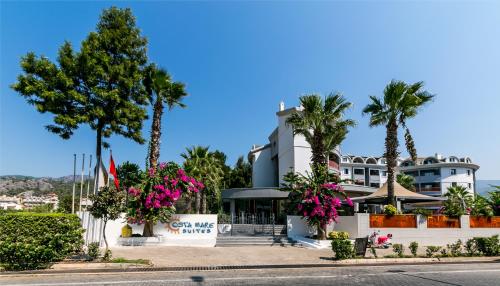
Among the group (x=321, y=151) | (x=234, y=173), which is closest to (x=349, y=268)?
(x=321, y=151)

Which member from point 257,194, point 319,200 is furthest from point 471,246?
point 257,194

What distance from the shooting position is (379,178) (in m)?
71.7

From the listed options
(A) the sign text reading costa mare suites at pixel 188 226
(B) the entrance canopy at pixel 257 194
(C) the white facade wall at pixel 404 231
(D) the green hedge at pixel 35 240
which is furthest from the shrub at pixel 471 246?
(D) the green hedge at pixel 35 240

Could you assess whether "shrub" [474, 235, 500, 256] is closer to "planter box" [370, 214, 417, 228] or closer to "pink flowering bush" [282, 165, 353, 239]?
"planter box" [370, 214, 417, 228]

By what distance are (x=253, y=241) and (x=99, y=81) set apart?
12.5 m

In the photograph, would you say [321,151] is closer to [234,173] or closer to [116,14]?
[116,14]

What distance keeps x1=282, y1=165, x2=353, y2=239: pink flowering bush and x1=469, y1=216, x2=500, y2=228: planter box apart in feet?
29.8

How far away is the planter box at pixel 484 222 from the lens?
72.2 ft

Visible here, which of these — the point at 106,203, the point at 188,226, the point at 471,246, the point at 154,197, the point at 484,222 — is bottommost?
the point at 471,246

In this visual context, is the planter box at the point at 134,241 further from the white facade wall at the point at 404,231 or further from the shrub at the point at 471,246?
the shrub at the point at 471,246

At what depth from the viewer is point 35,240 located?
463 inches

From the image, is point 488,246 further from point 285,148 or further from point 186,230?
point 285,148

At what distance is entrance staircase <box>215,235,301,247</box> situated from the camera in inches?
781

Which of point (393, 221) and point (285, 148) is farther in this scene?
point (285, 148)
